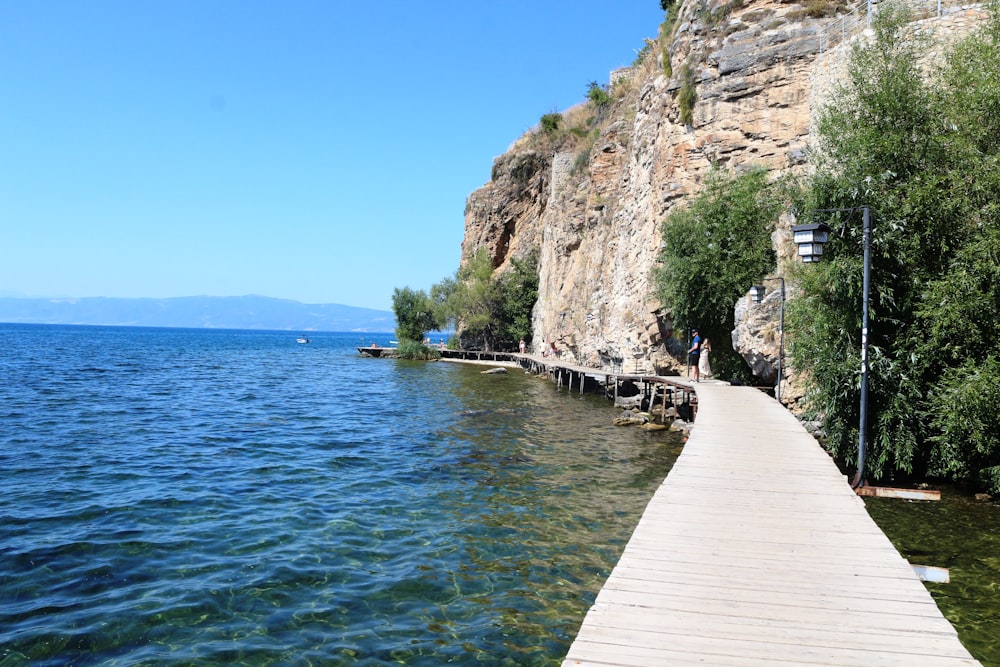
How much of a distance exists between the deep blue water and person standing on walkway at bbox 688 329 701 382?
361 centimetres

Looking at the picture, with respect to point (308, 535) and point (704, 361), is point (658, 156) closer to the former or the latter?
point (704, 361)

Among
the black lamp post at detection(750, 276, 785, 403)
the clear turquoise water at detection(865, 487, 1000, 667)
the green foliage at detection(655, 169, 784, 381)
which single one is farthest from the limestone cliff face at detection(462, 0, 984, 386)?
the clear turquoise water at detection(865, 487, 1000, 667)

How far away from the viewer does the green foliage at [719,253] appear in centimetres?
2072

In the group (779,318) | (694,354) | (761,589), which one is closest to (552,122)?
(694,354)

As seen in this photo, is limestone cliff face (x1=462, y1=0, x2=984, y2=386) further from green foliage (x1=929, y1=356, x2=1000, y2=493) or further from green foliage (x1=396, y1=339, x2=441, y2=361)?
green foliage (x1=396, y1=339, x2=441, y2=361)

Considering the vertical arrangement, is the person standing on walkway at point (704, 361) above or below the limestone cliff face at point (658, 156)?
below

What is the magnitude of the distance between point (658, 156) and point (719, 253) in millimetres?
8141

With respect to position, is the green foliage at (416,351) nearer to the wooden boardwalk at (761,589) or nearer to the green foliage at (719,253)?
the green foliage at (719,253)

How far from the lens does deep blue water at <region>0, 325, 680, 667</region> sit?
652 cm

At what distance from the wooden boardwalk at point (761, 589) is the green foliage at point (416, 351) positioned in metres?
50.4

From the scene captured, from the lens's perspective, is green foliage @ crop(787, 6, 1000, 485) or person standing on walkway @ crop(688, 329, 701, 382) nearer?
green foliage @ crop(787, 6, 1000, 485)

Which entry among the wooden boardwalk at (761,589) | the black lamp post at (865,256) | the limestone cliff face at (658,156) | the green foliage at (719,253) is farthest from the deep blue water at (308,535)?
the limestone cliff face at (658,156)

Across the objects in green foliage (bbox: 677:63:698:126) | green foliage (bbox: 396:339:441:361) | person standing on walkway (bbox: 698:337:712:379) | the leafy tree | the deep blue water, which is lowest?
the deep blue water

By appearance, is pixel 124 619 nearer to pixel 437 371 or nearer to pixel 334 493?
pixel 334 493
